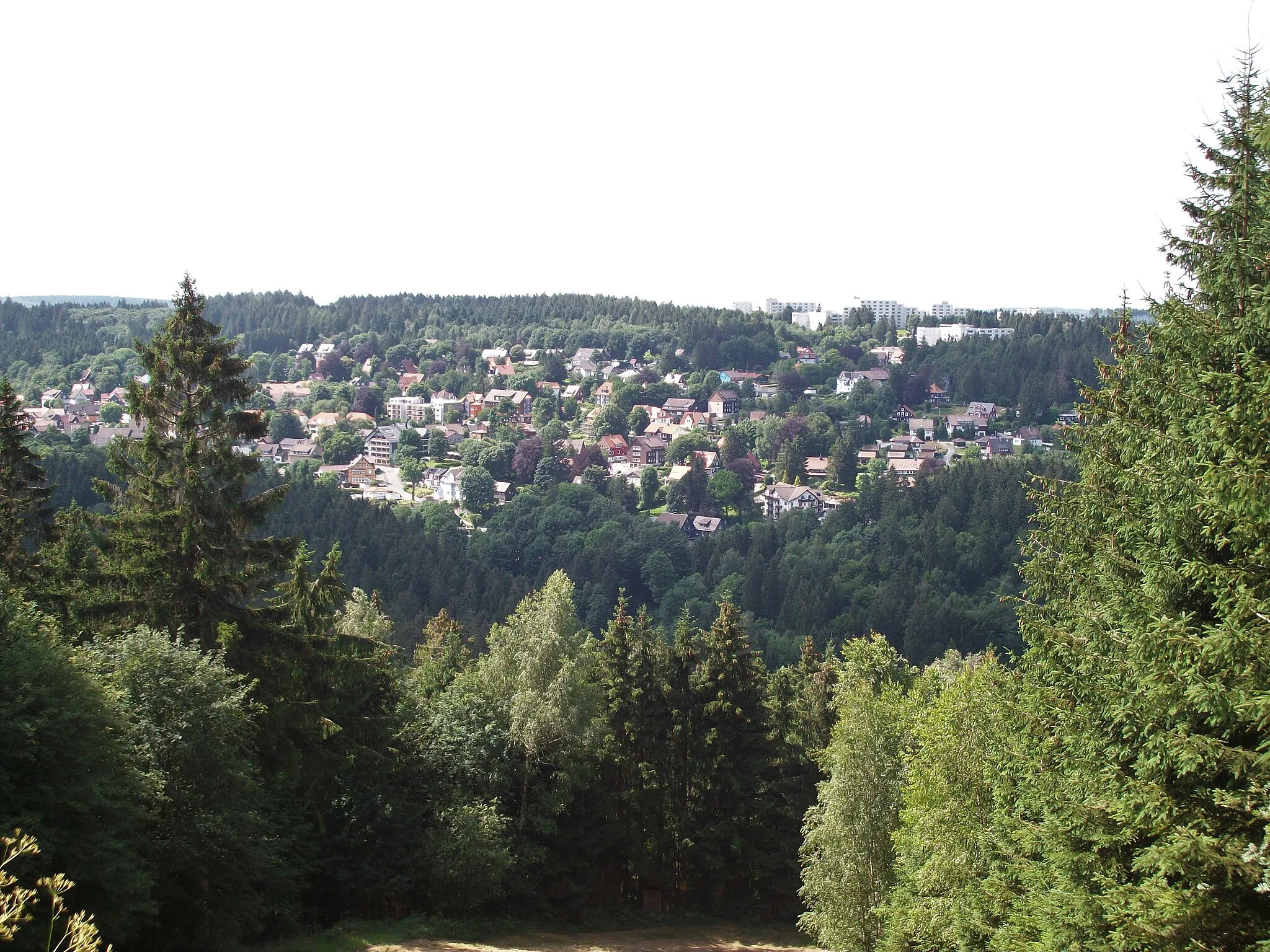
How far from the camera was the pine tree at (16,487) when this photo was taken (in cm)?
2130

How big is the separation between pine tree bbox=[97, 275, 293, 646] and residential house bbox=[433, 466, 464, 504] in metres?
99.1

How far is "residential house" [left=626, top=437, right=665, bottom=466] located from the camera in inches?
5433

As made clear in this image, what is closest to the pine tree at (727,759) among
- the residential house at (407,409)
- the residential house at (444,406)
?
the residential house at (444,406)

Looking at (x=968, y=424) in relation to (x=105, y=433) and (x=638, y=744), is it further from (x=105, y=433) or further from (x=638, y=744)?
(x=638, y=744)

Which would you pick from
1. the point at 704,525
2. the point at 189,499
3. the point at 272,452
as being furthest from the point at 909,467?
the point at 189,499

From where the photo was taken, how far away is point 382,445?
139500mm

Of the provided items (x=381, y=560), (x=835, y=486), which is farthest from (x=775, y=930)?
(x=835, y=486)

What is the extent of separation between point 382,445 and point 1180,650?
451ft

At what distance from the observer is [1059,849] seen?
10.0 m

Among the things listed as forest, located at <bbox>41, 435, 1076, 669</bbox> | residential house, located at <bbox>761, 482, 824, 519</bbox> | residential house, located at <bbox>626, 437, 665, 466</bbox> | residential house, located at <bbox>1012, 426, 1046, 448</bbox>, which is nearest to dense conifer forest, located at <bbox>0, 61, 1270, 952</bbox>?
forest, located at <bbox>41, 435, 1076, 669</bbox>

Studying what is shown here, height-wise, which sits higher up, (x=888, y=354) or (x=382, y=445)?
(x=888, y=354)

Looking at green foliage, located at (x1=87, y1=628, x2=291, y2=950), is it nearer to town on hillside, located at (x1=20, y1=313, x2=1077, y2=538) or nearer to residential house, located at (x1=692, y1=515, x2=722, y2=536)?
town on hillside, located at (x1=20, y1=313, x2=1077, y2=538)

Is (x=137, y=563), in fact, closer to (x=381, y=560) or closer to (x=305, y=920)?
(x=305, y=920)

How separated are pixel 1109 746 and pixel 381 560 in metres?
74.6
